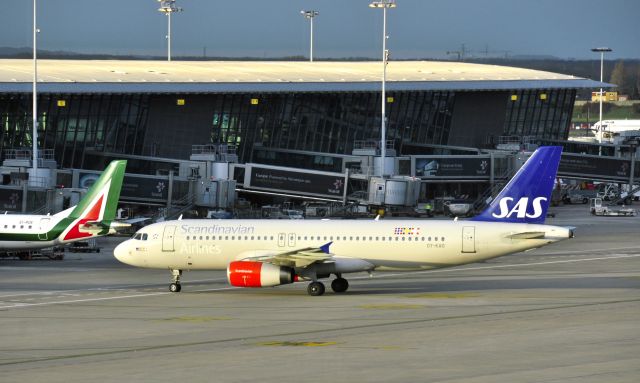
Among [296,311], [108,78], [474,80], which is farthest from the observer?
[474,80]

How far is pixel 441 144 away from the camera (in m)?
138

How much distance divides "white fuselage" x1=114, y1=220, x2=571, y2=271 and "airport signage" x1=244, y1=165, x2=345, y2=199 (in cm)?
4734

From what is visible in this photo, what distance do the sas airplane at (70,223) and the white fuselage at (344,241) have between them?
13.2 metres

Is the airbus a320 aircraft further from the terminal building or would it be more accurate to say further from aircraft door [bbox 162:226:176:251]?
the terminal building

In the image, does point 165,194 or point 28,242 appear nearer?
point 28,242

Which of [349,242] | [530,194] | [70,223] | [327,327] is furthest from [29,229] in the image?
[327,327]

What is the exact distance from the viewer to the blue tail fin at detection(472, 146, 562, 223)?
2160 inches

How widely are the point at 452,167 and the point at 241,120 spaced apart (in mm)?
21252

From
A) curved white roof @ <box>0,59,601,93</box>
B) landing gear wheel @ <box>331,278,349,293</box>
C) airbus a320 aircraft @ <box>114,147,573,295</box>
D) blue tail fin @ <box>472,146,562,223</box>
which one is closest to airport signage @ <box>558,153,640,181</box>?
curved white roof @ <box>0,59,601,93</box>

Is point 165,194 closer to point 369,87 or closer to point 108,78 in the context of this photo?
point 108,78

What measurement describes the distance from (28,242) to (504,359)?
42019 mm

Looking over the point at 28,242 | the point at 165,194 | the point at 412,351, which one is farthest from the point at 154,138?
the point at 412,351

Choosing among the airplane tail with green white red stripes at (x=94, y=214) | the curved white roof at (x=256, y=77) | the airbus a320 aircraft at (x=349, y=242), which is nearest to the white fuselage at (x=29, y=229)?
the airplane tail with green white red stripes at (x=94, y=214)

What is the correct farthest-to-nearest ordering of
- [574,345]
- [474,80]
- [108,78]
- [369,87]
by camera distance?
[474,80] < [369,87] < [108,78] < [574,345]
